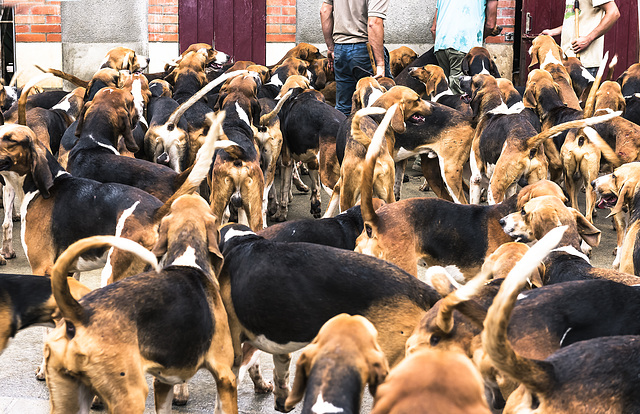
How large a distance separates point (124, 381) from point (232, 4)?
11173 millimetres

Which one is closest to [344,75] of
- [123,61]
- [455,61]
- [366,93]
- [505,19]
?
[366,93]

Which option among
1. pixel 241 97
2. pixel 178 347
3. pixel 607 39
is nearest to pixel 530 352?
pixel 178 347

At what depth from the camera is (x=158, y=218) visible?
4898 millimetres

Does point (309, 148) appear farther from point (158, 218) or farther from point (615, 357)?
point (615, 357)

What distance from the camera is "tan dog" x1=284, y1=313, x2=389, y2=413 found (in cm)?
268

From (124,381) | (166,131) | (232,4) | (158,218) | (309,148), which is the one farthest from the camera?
(232,4)

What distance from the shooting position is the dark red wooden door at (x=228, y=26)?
13.6m

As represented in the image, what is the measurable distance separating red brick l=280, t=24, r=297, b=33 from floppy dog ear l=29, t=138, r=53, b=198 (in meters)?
8.75

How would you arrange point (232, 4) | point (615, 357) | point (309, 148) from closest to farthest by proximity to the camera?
point (615, 357) → point (309, 148) → point (232, 4)

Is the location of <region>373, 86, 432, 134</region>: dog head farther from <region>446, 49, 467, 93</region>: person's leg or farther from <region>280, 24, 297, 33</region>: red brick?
<region>280, 24, 297, 33</region>: red brick

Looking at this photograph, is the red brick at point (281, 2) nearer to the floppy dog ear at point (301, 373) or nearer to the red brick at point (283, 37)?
the red brick at point (283, 37)

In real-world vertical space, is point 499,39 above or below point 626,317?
above

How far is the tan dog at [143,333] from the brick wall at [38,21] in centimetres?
1059

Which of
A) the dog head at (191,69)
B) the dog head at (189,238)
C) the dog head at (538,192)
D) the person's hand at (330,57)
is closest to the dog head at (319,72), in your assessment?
the person's hand at (330,57)
